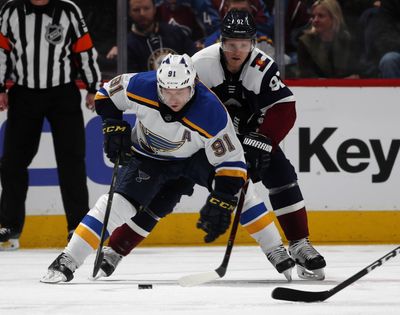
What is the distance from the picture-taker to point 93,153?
6.73 m

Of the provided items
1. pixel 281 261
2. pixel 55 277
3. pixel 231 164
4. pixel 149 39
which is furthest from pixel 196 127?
pixel 149 39

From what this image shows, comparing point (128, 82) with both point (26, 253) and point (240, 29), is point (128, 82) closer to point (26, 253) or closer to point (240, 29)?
point (240, 29)

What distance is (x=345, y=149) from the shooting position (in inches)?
266

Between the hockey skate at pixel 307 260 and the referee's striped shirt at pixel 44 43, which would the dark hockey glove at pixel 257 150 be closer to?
the hockey skate at pixel 307 260

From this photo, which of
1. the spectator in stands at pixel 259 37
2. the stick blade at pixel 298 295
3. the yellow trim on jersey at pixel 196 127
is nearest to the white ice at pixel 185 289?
the stick blade at pixel 298 295

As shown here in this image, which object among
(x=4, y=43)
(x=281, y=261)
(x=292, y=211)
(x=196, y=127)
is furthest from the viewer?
(x=4, y=43)

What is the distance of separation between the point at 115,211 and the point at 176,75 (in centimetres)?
57

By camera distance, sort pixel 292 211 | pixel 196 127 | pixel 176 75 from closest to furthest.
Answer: pixel 176 75 < pixel 196 127 < pixel 292 211

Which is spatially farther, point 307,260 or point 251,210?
point 307,260

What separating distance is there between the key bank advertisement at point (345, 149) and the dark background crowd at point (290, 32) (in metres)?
0.15

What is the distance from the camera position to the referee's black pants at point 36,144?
6422 mm

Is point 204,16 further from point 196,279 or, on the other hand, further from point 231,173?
point 196,279

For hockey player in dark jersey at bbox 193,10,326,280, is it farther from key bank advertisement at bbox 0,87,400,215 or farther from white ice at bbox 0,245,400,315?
key bank advertisement at bbox 0,87,400,215

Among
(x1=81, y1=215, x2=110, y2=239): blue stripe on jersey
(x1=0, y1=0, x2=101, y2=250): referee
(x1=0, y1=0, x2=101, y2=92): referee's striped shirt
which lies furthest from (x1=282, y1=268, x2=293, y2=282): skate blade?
(x1=0, y1=0, x2=101, y2=92): referee's striped shirt
